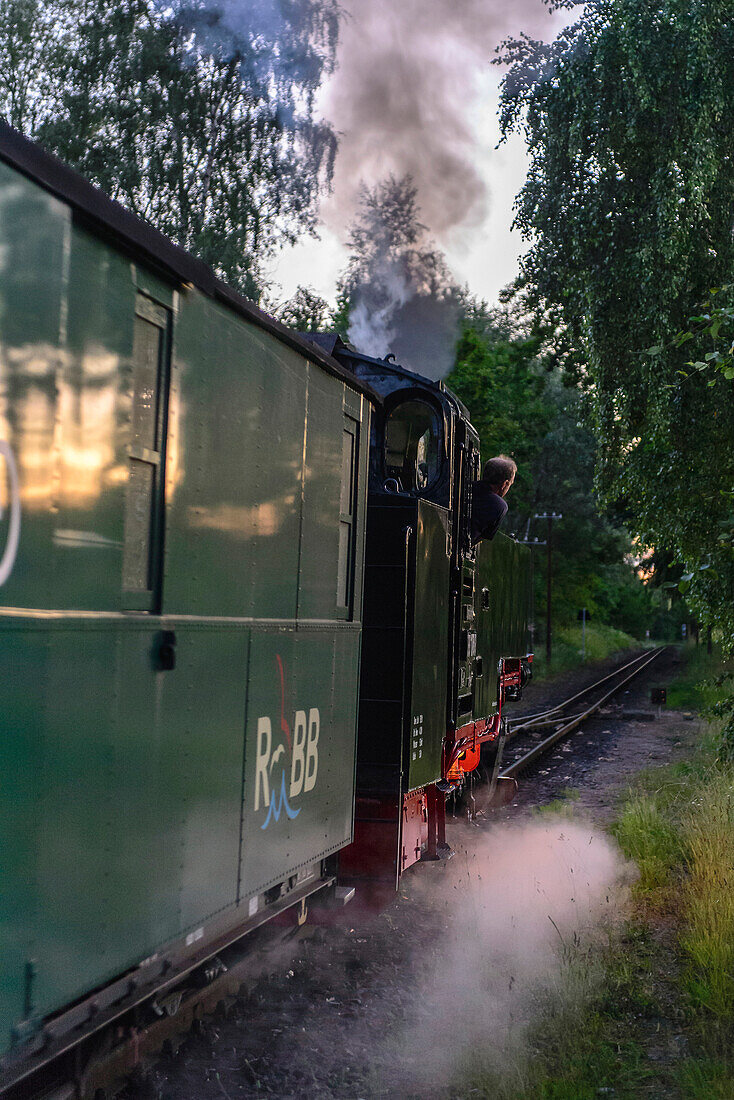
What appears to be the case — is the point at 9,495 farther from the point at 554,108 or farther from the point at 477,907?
the point at 554,108

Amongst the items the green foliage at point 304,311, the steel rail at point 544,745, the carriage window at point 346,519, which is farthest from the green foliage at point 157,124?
the carriage window at point 346,519

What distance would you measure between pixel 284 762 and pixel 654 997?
2608 millimetres

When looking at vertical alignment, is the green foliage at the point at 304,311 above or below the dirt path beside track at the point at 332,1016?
above

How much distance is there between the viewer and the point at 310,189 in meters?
18.9

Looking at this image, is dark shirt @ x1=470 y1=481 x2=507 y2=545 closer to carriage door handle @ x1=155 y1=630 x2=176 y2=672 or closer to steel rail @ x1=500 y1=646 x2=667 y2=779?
steel rail @ x1=500 y1=646 x2=667 y2=779

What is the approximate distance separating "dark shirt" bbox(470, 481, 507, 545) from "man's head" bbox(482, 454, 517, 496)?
0.05 m

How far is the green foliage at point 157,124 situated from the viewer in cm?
1919

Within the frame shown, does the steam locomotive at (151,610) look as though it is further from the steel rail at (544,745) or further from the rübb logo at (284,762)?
Answer: the steel rail at (544,745)

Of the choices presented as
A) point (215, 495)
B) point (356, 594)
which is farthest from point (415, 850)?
point (215, 495)

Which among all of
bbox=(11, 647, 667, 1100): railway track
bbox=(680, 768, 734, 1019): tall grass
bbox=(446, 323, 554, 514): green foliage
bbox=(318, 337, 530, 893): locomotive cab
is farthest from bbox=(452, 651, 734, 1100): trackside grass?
bbox=(446, 323, 554, 514): green foliage

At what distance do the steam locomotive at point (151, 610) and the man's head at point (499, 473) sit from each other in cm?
194

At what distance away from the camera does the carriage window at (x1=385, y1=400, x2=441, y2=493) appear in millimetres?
7328

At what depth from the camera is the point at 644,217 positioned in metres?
13.2

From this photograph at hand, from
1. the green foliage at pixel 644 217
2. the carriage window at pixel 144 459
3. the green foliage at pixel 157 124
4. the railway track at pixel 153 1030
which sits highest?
the green foliage at pixel 157 124
